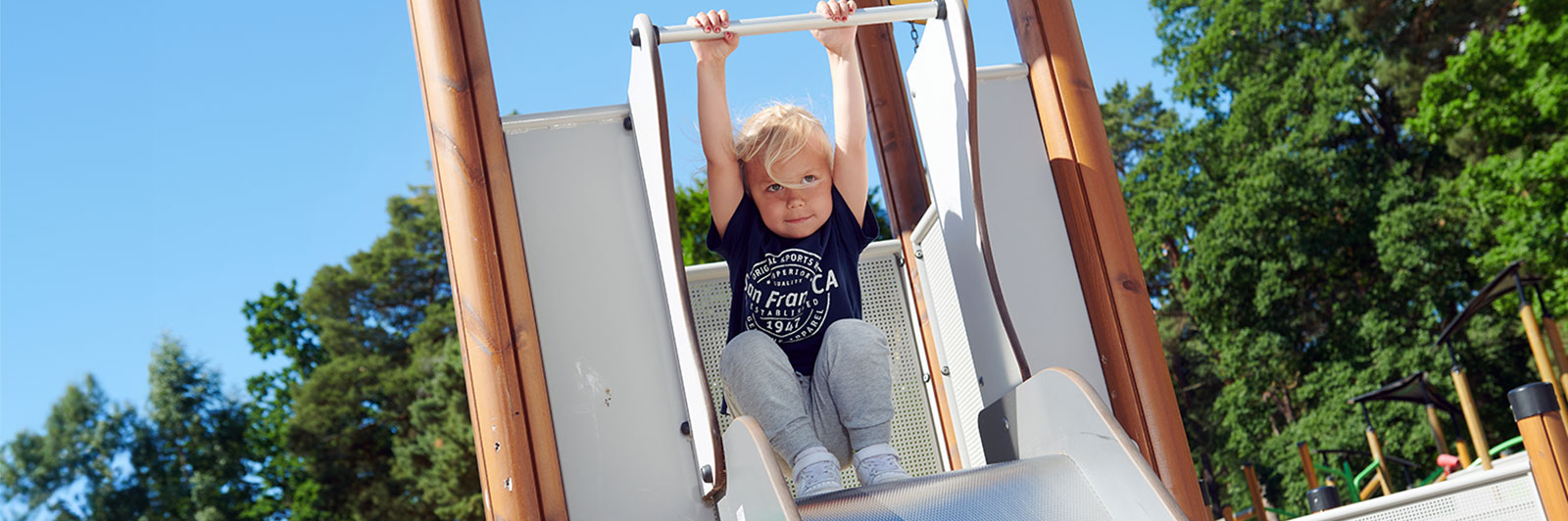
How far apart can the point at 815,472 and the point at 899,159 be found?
1.56m

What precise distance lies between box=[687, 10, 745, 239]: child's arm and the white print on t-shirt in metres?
0.18

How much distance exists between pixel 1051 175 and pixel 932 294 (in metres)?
0.60

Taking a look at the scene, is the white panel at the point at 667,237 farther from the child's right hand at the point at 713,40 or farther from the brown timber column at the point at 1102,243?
the brown timber column at the point at 1102,243

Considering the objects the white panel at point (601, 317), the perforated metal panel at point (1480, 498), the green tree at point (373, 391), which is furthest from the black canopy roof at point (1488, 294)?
the green tree at point (373, 391)

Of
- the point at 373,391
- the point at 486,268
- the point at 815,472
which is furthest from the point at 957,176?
the point at 373,391

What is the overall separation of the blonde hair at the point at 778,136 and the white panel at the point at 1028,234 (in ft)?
1.52

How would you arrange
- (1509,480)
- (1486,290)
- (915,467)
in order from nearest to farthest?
(1509,480) → (915,467) → (1486,290)

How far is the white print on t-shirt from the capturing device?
289 cm

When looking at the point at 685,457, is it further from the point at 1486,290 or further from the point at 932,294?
the point at 1486,290

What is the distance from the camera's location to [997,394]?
8.97 feet

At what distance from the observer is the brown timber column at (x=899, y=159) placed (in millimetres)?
3627

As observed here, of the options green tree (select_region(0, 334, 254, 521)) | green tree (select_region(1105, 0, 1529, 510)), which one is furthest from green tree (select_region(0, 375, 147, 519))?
green tree (select_region(1105, 0, 1529, 510))

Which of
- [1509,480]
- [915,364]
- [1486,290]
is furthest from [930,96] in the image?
[1486,290]

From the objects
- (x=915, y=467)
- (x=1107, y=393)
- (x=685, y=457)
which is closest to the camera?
(x=685, y=457)
